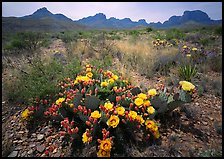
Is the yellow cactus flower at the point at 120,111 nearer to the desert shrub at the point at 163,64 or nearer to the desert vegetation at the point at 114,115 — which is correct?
the desert vegetation at the point at 114,115

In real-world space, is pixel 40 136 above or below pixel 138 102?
below

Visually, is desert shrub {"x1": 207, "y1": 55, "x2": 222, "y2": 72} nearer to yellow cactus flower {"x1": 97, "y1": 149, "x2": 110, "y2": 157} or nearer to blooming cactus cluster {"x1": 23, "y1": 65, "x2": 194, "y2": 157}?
blooming cactus cluster {"x1": 23, "y1": 65, "x2": 194, "y2": 157}

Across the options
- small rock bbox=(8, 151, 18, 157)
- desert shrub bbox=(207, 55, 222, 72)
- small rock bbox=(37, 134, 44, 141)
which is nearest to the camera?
small rock bbox=(8, 151, 18, 157)

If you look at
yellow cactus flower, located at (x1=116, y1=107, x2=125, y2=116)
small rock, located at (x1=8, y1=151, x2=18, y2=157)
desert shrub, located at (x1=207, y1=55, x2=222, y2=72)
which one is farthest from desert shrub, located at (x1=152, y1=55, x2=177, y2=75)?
small rock, located at (x1=8, y1=151, x2=18, y2=157)

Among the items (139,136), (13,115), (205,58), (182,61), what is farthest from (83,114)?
(205,58)

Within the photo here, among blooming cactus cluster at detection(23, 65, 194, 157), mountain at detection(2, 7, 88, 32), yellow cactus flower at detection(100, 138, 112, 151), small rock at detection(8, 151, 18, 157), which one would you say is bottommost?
small rock at detection(8, 151, 18, 157)

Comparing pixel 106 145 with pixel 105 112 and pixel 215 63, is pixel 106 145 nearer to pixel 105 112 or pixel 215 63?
pixel 105 112

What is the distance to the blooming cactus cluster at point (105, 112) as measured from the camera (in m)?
2.23

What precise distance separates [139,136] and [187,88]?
1088 mm

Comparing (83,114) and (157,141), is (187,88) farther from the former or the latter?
→ (83,114)

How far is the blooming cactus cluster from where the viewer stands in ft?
7.30

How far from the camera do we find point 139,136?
2.48 meters

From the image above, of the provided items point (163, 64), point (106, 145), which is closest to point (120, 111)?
point (106, 145)

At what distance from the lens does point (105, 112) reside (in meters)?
2.35
